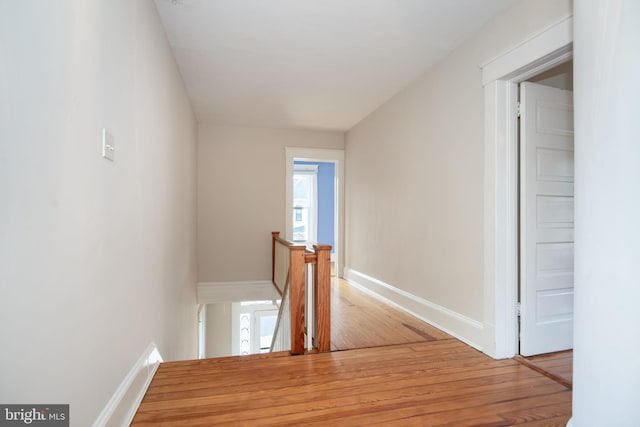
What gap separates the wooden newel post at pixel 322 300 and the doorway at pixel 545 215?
1.37m

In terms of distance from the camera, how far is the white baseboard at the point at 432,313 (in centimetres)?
259

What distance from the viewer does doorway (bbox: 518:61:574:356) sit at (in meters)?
2.41

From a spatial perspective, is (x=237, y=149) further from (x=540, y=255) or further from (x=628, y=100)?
(x=628, y=100)

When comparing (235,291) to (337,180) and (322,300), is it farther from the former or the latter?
(322,300)

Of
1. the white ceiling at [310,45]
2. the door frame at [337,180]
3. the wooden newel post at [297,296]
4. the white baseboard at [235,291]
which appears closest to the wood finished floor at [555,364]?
the wooden newel post at [297,296]

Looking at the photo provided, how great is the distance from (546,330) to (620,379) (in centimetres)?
134

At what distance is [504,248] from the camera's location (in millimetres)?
2381

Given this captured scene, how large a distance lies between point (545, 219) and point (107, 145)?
276cm

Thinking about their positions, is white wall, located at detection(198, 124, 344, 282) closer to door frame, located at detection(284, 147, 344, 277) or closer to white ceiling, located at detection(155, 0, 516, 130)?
door frame, located at detection(284, 147, 344, 277)

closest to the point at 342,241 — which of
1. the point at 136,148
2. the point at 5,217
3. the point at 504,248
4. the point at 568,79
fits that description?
the point at 504,248

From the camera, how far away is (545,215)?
247 cm

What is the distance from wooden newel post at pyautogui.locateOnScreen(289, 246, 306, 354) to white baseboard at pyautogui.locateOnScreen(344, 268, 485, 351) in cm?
126

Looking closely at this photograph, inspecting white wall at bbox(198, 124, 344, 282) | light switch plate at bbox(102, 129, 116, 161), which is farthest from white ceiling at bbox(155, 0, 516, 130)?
light switch plate at bbox(102, 129, 116, 161)

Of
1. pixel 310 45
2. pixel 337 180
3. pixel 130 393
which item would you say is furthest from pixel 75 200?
pixel 337 180
